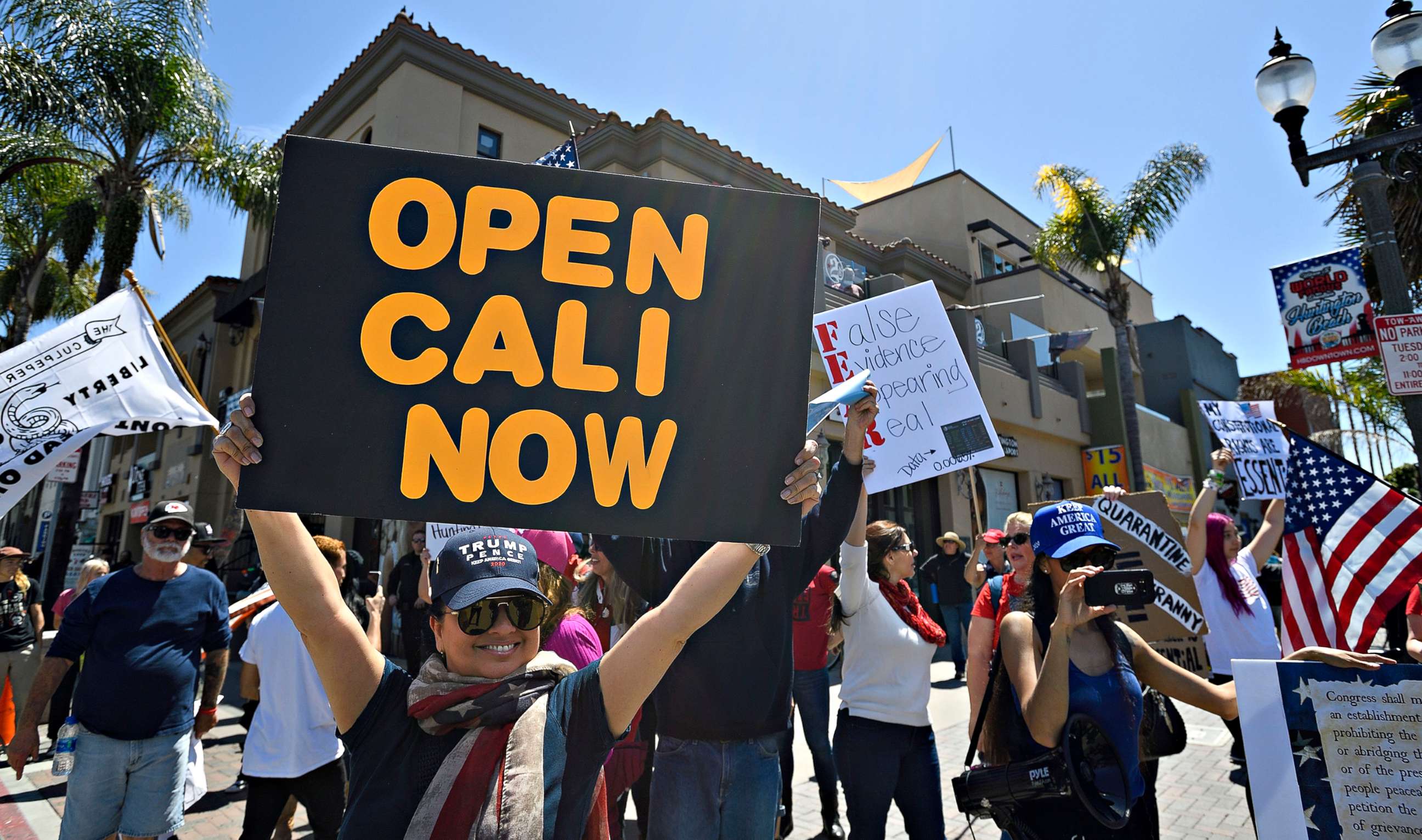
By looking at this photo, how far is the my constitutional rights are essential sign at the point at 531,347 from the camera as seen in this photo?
1.78 m

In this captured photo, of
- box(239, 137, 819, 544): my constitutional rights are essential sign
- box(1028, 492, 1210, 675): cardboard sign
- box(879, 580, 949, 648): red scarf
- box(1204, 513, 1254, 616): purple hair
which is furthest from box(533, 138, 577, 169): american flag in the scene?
box(1204, 513, 1254, 616): purple hair

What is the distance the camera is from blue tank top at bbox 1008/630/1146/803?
2.56 meters

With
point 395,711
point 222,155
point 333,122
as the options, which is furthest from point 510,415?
point 333,122

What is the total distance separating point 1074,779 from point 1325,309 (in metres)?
5.86

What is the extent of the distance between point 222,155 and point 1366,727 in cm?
1566

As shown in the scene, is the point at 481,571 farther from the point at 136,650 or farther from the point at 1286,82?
the point at 1286,82

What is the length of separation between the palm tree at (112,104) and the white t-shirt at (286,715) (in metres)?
8.69

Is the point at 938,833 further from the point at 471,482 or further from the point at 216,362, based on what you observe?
the point at 216,362

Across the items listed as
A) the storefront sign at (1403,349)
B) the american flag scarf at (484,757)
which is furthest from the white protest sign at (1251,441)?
the american flag scarf at (484,757)

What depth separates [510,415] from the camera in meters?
1.84

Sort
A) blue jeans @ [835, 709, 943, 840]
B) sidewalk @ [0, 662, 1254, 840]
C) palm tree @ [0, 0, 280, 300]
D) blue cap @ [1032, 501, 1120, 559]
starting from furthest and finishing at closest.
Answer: palm tree @ [0, 0, 280, 300]
sidewalk @ [0, 662, 1254, 840]
blue jeans @ [835, 709, 943, 840]
blue cap @ [1032, 501, 1120, 559]

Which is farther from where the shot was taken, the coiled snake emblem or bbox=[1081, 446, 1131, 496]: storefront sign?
bbox=[1081, 446, 1131, 496]: storefront sign

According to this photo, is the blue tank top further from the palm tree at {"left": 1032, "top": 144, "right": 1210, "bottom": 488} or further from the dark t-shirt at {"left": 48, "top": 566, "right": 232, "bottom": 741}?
the palm tree at {"left": 1032, "top": 144, "right": 1210, "bottom": 488}

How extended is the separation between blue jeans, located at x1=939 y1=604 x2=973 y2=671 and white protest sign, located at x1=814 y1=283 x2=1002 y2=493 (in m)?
6.99
